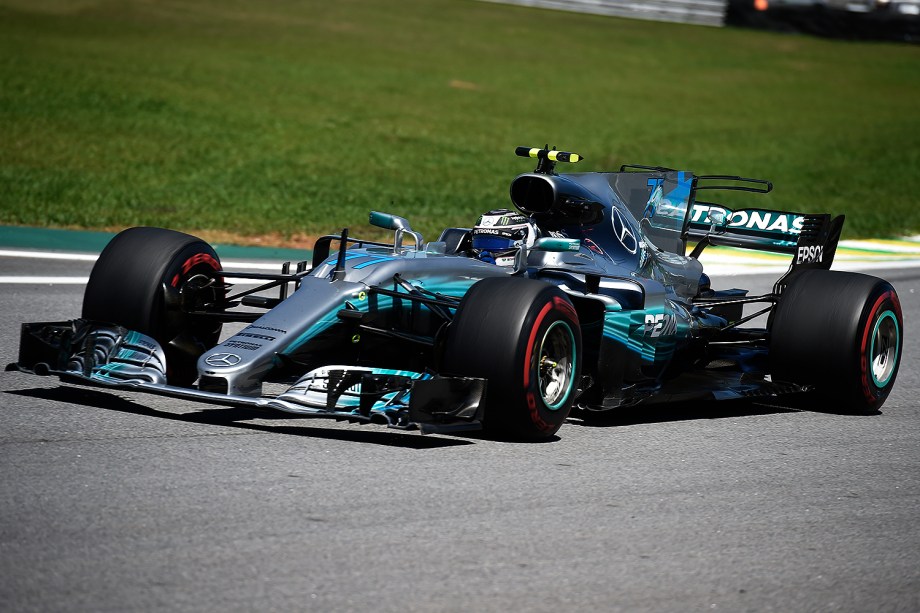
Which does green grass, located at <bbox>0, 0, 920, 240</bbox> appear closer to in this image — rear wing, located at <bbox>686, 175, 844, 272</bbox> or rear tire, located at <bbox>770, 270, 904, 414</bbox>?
rear wing, located at <bbox>686, 175, 844, 272</bbox>

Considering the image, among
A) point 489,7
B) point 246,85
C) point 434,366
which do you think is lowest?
point 434,366

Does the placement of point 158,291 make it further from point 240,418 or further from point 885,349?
point 885,349

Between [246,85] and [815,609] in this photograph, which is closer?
[815,609]

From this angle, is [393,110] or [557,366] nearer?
[557,366]

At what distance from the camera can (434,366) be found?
7.05m

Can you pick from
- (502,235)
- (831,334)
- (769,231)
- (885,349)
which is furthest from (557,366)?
(769,231)

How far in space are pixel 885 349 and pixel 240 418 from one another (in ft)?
14.1

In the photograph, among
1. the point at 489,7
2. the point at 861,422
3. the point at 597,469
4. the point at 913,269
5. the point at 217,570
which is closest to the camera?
the point at 217,570

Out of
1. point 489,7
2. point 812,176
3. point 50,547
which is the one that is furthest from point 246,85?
point 50,547

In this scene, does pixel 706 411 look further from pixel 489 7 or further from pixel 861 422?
pixel 489 7

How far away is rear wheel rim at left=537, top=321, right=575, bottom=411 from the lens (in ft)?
23.1

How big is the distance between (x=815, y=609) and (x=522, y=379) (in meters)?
2.21

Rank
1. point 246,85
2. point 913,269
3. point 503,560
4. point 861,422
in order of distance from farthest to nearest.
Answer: point 246,85 < point 913,269 < point 861,422 < point 503,560

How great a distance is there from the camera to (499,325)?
667cm
